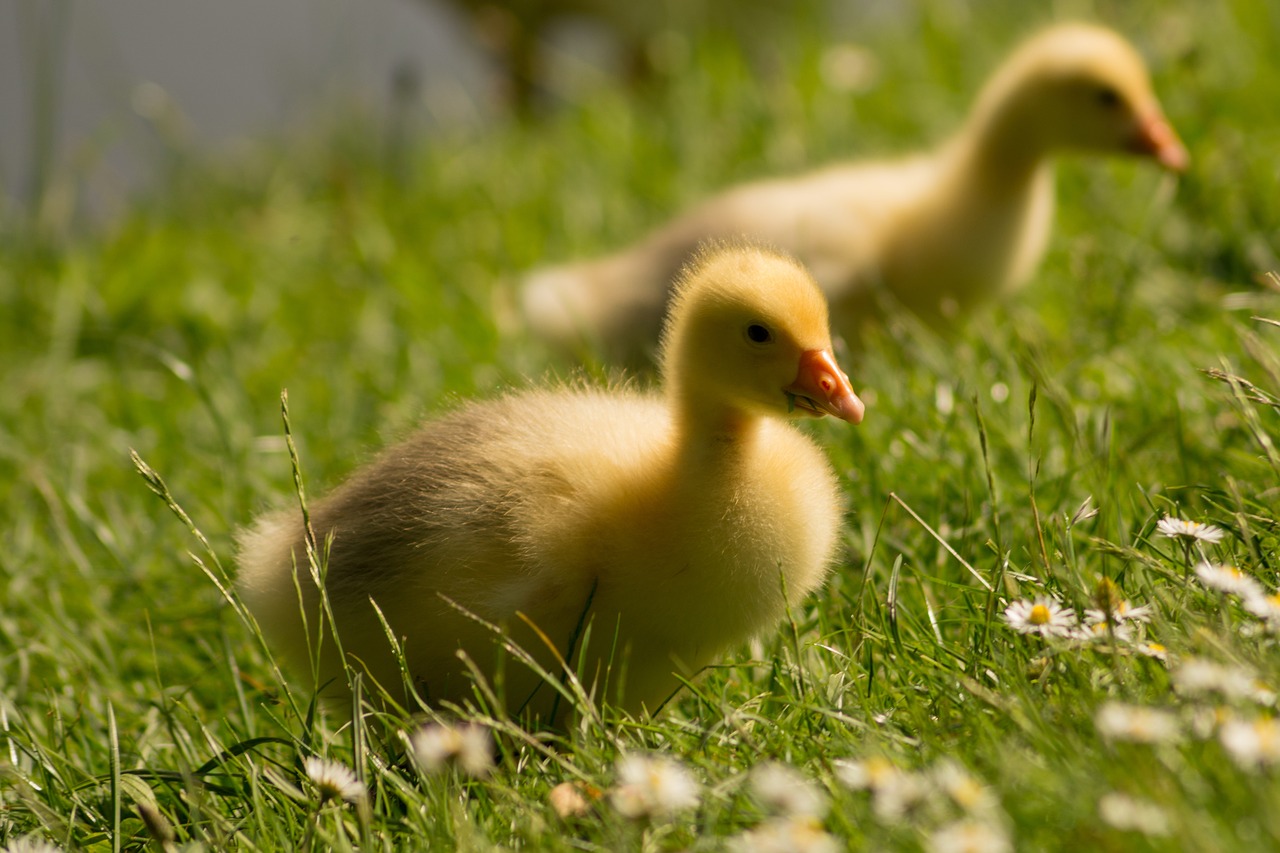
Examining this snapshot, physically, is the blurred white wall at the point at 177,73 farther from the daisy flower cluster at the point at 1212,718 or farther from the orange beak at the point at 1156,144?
the daisy flower cluster at the point at 1212,718

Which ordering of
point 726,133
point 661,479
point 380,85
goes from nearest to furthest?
point 661,479
point 726,133
point 380,85

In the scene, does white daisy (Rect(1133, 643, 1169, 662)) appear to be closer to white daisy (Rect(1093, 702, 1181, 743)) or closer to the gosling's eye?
white daisy (Rect(1093, 702, 1181, 743))

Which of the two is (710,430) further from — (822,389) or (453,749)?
(453,749)

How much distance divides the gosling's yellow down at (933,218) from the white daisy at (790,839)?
2.13m

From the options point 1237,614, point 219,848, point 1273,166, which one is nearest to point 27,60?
point 219,848

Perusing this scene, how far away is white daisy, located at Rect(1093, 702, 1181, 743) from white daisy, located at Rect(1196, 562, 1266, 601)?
0.91ft

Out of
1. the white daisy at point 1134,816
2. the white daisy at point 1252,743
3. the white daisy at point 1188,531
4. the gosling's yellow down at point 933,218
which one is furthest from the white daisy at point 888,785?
the gosling's yellow down at point 933,218

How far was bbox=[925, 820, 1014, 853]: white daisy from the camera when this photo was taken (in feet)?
4.43

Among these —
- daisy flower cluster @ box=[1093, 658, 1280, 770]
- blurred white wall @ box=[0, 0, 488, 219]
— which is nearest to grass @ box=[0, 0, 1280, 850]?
daisy flower cluster @ box=[1093, 658, 1280, 770]

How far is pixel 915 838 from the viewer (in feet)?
4.90

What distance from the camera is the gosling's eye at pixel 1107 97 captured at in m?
3.76

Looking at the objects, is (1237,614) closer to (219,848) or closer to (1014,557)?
(1014,557)

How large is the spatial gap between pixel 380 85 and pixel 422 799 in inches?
213

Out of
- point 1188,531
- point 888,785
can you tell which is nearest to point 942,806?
point 888,785
